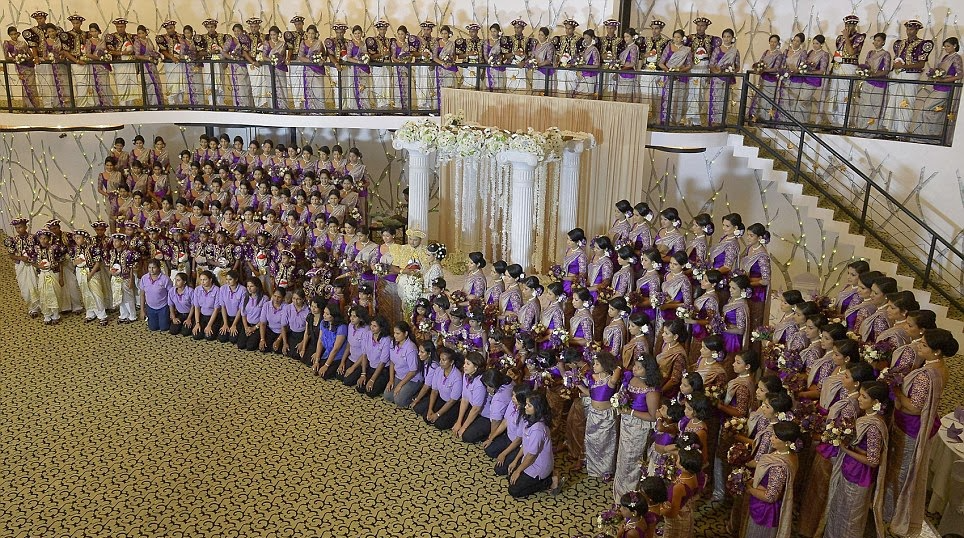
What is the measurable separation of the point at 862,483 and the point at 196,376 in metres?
7.43

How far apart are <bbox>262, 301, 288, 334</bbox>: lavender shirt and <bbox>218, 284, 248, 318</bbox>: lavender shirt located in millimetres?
467

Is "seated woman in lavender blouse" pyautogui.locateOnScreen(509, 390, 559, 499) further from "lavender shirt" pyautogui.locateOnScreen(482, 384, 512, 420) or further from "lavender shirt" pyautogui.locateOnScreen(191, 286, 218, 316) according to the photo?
"lavender shirt" pyautogui.locateOnScreen(191, 286, 218, 316)

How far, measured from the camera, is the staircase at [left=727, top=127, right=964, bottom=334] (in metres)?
9.51

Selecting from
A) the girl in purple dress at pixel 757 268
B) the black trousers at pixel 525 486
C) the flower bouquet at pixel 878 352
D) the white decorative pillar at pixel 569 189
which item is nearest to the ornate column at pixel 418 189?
the white decorative pillar at pixel 569 189

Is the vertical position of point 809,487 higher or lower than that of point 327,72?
lower

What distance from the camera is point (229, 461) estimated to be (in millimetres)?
7766

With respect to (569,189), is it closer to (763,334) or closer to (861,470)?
(763,334)

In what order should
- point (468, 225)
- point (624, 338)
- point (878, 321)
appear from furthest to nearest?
point (468, 225) < point (624, 338) < point (878, 321)

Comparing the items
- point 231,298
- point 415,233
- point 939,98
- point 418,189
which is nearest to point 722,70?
point 939,98

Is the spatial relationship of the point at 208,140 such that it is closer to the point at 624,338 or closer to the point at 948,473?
the point at 624,338

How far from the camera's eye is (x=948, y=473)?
666 centimetres

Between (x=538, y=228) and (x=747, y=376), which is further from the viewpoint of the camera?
(x=538, y=228)

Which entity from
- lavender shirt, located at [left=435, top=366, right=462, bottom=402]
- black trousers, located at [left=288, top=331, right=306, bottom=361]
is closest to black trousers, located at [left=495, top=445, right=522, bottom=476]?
lavender shirt, located at [left=435, top=366, right=462, bottom=402]

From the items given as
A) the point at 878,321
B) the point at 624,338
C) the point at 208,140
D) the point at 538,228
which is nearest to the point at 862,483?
the point at 878,321
